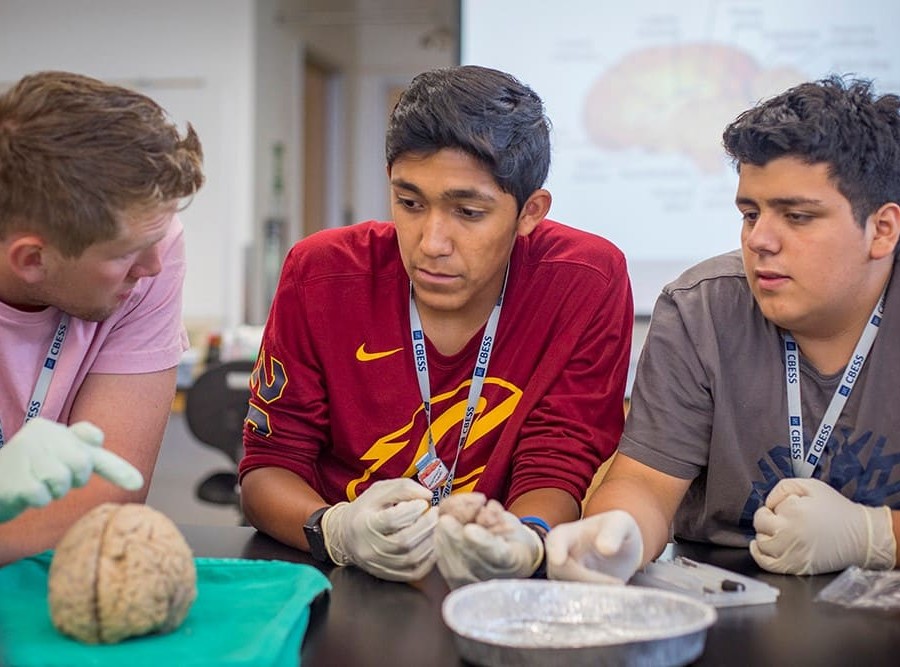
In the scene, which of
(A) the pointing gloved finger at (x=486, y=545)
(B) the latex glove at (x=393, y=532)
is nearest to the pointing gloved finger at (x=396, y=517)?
(B) the latex glove at (x=393, y=532)

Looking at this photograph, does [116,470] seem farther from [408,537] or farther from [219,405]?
[219,405]

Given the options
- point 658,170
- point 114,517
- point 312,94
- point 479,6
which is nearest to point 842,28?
point 658,170

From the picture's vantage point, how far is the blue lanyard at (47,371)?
155 cm

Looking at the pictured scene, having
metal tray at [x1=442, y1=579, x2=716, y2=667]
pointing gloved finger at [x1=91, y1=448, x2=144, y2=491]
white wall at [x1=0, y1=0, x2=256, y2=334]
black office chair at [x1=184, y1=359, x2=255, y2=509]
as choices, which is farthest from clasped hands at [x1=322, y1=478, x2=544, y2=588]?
white wall at [x1=0, y1=0, x2=256, y2=334]

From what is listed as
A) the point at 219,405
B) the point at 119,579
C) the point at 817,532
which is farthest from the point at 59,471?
the point at 219,405

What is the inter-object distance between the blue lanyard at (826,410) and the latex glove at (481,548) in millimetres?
571

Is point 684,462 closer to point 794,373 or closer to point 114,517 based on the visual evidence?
point 794,373

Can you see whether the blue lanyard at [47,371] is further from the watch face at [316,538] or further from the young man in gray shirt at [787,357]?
the young man in gray shirt at [787,357]

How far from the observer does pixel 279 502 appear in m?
1.62

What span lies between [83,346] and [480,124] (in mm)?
686

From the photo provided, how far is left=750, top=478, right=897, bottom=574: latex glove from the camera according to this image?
1.41 metres

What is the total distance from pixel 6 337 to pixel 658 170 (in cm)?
277

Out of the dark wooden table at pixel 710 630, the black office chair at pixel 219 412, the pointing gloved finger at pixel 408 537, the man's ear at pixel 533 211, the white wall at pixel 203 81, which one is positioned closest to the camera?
the dark wooden table at pixel 710 630

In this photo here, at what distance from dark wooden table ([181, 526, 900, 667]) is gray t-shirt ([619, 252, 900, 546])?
27cm
